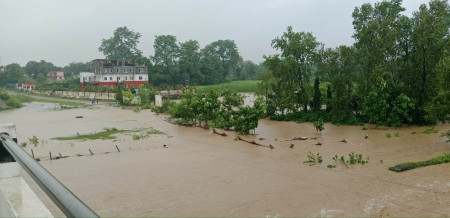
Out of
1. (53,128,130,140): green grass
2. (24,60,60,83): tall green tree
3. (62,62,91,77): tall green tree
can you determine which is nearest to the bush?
(53,128,130,140): green grass

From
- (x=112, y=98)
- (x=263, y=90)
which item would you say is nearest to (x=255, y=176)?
(x=263, y=90)

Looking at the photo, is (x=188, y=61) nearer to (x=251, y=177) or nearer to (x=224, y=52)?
(x=224, y=52)

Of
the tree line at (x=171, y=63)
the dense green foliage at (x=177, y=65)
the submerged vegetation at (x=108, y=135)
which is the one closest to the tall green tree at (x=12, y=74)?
the tree line at (x=171, y=63)

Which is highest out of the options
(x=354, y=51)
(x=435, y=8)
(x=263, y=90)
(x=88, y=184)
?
(x=435, y=8)

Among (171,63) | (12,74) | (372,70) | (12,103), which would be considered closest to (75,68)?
(12,74)

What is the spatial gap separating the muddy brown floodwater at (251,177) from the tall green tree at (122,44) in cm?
7534

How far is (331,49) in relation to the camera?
27.1 metres

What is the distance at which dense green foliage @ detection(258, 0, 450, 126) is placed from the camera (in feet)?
72.6

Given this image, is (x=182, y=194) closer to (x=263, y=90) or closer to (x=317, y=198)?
(x=317, y=198)

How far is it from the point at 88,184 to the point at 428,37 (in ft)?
69.1

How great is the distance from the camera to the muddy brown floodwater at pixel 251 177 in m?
9.86

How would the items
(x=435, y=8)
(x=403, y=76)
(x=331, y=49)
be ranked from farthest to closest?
1. (x=331, y=49)
2. (x=403, y=76)
3. (x=435, y=8)

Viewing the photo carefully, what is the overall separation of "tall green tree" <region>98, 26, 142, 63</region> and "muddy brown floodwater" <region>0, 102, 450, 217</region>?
2966 inches

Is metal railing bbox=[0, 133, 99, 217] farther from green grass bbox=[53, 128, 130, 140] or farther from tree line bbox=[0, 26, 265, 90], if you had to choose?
tree line bbox=[0, 26, 265, 90]
